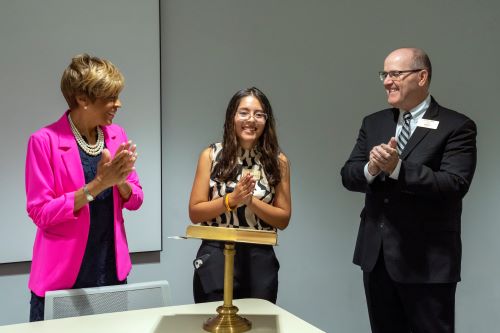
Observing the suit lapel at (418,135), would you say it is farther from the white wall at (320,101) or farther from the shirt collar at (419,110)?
the white wall at (320,101)

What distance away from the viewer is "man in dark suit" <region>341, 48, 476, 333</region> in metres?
2.16

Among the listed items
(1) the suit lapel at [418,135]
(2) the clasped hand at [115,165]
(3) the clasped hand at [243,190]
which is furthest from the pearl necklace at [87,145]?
(1) the suit lapel at [418,135]

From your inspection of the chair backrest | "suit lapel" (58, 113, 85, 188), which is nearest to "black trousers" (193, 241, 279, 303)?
the chair backrest

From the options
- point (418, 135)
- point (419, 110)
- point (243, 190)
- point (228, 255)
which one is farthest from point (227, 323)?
point (419, 110)

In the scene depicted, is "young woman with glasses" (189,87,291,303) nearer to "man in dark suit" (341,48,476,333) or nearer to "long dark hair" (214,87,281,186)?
"long dark hair" (214,87,281,186)

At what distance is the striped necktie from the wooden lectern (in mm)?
1071

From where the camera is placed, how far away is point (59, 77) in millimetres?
2842

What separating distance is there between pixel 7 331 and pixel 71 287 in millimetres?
361

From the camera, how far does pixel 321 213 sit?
11.6ft

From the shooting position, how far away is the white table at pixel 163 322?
5.26 feet

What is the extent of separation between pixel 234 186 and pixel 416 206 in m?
0.79

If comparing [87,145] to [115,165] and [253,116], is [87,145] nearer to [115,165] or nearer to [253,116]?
[115,165]

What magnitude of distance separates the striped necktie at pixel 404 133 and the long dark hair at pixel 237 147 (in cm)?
55

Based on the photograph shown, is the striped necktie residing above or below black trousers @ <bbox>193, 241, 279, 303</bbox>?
above
